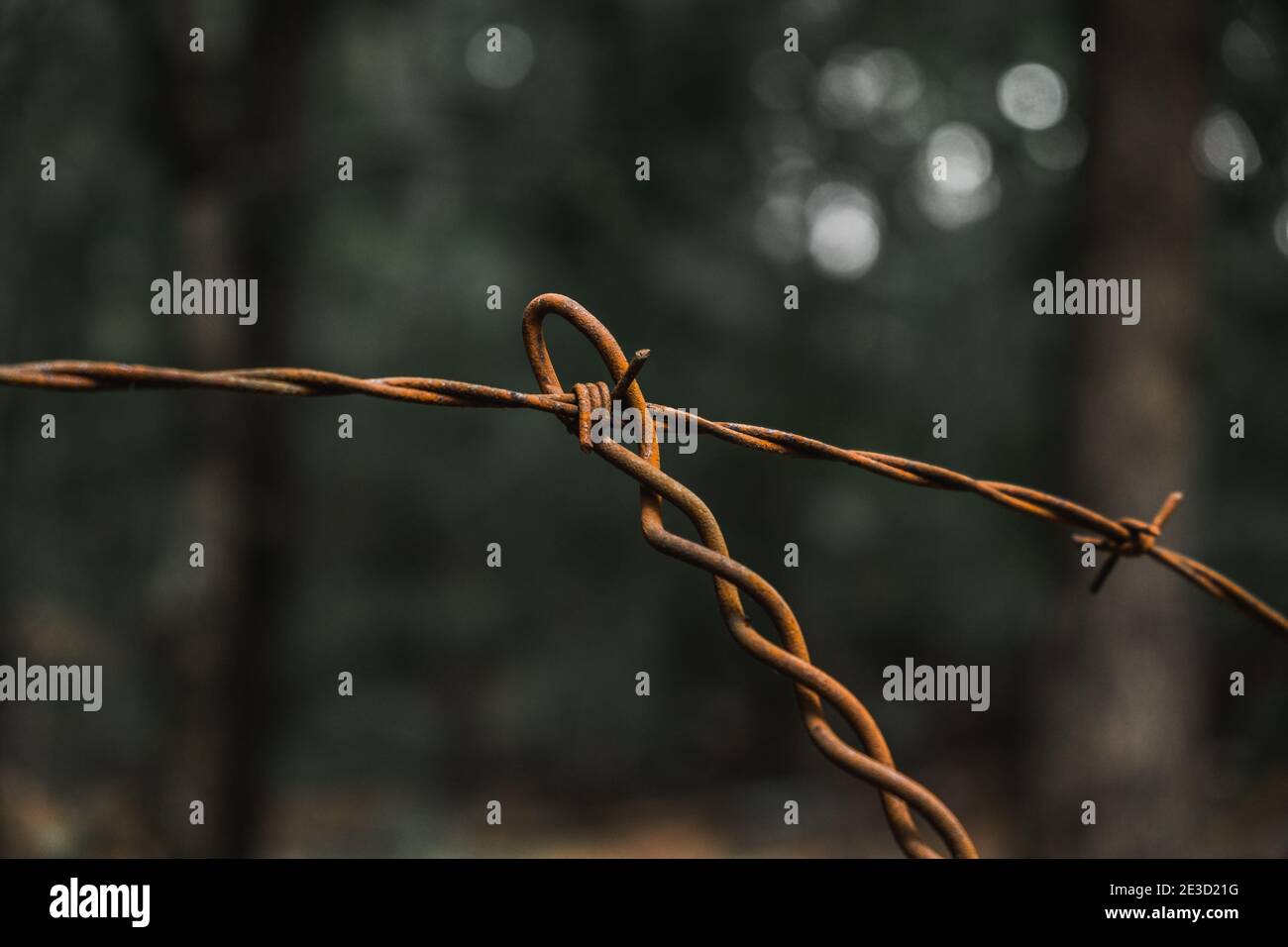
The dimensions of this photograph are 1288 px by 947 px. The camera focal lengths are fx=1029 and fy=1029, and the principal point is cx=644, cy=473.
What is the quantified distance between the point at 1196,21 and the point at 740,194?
2806 millimetres

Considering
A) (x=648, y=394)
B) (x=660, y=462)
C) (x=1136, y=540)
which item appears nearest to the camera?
(x=660, y=462)

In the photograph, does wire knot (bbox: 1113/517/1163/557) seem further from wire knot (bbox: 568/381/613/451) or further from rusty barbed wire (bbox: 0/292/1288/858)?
wire knot (bbox: 568/381/613/451)

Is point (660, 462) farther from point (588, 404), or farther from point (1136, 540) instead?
point (1136, 540)

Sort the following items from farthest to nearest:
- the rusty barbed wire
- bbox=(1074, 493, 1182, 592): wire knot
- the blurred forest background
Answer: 1. the blurred forest background
2. bbox=(1074, 493, 1182, 592): wire knot
3. the rusty barbed wire

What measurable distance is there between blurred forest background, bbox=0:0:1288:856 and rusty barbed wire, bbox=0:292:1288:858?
3115 millimetres

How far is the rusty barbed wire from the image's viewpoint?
70 centimetres

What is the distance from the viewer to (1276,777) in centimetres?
546

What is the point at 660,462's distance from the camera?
2.48 ft

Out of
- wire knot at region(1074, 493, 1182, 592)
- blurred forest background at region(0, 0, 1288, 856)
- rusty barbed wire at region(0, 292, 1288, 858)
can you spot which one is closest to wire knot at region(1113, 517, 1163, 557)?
wire knot at region(1074, 493, 1182, 592)

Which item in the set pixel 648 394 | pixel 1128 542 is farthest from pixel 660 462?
pixel 648 394

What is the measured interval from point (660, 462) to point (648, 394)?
5116mm

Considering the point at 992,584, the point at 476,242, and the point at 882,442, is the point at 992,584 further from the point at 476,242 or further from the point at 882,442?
the point at 476,242

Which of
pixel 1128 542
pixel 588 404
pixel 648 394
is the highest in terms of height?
pixel 648 394
